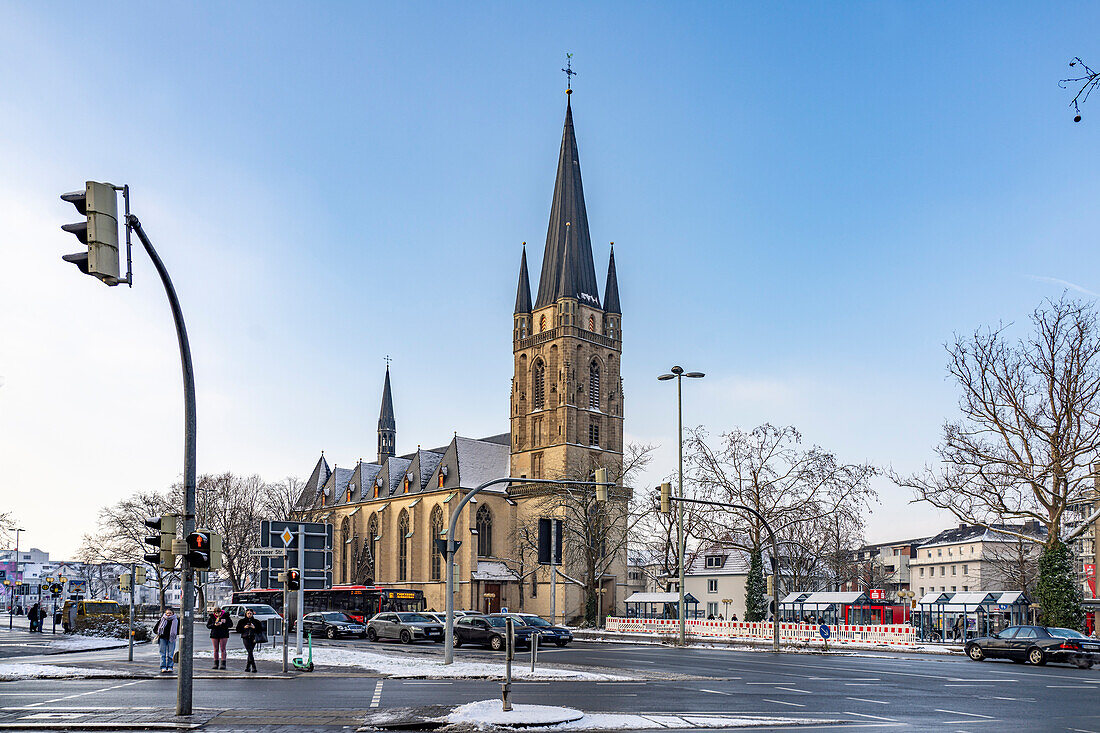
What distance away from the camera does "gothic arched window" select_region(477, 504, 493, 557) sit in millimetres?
91312

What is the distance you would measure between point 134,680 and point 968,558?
105m

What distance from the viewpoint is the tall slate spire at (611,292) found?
9800 cm

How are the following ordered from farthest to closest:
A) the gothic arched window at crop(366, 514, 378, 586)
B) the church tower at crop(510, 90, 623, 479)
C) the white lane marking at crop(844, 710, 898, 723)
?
1. the gothic arched window at crop(366, 514, 378, 586)
2. the church tower at crop(510, 90, 623, 479)
3. the white lane marking at crop(844, 710, 898, 723)

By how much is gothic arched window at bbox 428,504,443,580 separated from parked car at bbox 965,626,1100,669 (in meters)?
62.7

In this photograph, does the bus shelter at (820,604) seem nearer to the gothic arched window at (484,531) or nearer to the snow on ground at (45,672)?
the gothic arched window at (484,531)

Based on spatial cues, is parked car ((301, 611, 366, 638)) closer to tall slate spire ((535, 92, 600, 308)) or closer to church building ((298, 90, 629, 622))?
church building ((298, 90, 629, 622))

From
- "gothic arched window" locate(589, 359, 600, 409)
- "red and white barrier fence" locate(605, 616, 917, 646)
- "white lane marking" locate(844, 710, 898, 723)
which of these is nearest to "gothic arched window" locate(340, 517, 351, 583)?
"gothic arched window" locate(589, 359, 600, 409)

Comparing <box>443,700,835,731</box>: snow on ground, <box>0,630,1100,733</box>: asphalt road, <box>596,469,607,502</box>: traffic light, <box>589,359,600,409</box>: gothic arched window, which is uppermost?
<box>589,359,600,409</box>: gothic arched window

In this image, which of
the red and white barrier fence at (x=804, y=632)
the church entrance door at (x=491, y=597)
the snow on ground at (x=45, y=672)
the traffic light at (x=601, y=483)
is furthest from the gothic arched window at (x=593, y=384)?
the snow on ground at (x=45, y=672)

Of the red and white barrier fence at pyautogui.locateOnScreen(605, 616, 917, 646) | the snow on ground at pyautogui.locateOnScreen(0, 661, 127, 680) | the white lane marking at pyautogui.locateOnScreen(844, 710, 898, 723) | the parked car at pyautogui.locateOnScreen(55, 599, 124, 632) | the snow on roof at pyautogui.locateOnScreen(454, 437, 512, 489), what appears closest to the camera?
the white lane marking at pyautogui.locateOnScreen(844, 710, 898, 723)

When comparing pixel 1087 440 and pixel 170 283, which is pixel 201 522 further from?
pixel 170 283

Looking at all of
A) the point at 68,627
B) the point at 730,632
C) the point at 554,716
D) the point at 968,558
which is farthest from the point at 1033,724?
the point at 968,558

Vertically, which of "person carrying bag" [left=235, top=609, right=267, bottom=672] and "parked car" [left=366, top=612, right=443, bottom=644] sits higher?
"person carrying bag" [left=235, top=609, right=267, bottom=672]

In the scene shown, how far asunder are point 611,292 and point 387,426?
37.3 metres
